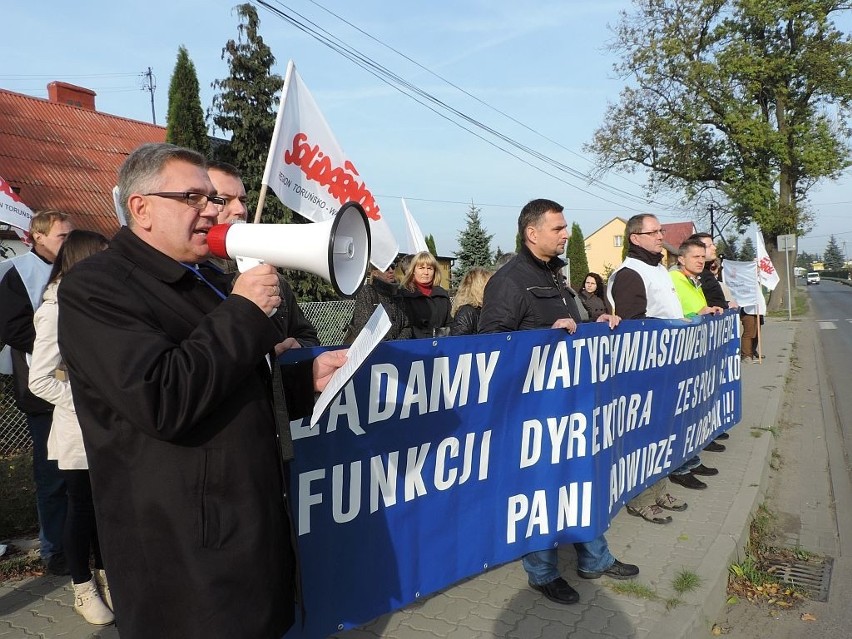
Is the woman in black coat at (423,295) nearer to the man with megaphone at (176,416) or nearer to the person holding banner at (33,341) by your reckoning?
the person holding banner at (33,341)

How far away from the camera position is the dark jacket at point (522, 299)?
11.3 feet

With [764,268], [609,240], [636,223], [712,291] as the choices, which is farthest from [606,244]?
[636,223]

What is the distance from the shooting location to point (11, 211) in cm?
550

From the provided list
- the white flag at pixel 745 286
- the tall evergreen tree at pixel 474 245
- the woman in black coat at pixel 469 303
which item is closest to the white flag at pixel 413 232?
the woman in black coat at pixel 469 303

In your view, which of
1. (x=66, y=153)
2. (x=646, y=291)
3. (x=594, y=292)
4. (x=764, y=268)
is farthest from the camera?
(x=66, y=153)

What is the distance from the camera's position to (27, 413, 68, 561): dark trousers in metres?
3.60

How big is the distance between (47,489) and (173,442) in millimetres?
2550

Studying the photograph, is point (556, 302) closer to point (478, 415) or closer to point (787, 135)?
point (478, 415)

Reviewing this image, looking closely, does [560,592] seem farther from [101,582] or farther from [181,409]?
[181,409]

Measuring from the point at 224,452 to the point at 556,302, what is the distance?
229 cm

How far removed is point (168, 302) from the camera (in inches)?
64.4

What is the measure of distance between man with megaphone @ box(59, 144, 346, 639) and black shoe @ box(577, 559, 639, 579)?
2.25 meters

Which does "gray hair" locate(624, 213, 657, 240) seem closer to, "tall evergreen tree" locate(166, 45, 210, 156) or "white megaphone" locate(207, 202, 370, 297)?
"white megaphone" locate(207, 202, 370, 297)

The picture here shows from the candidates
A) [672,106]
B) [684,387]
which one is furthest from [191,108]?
[672,106]
